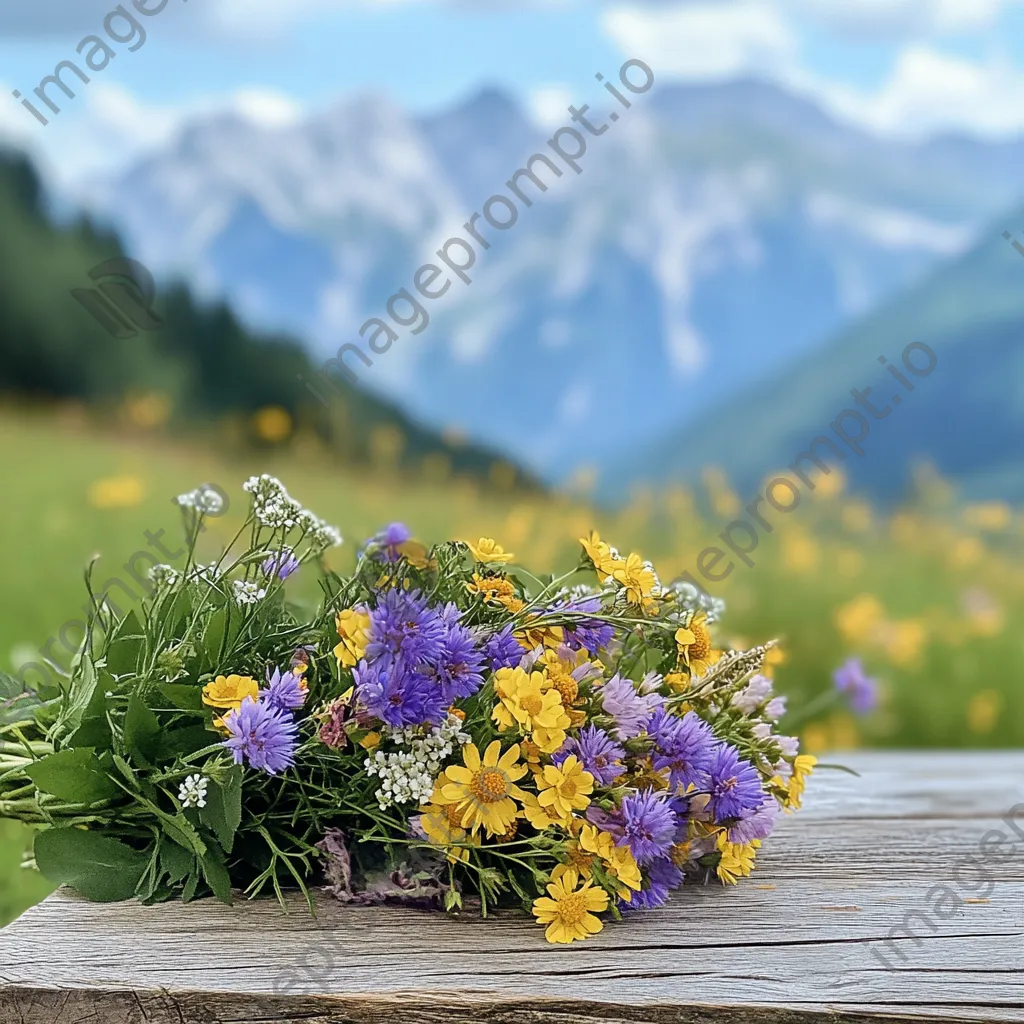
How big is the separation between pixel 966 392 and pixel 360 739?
3.02 metres

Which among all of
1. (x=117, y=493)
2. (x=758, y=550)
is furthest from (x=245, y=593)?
(x=758, y=550)

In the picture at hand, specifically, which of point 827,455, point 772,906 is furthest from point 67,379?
point 772,906

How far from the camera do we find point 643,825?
2.46ft

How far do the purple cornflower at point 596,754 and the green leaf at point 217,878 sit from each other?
25 cm

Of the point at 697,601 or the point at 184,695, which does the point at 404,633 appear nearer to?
the point at 184,695

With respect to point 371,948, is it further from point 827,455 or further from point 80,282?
point 80,282

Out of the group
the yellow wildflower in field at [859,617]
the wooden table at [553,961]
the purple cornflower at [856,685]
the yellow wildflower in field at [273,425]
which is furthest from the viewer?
the yellow wildflower in field at [273,425]

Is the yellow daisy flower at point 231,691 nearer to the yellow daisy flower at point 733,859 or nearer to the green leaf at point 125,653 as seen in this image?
the green leaf at point 125,653

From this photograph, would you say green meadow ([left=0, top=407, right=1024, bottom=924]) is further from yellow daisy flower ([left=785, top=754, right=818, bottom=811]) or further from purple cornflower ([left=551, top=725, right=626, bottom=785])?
purple cornflower ([left=551, top=725, right=626, bottom=785])

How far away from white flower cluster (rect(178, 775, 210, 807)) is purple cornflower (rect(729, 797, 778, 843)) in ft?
1.24

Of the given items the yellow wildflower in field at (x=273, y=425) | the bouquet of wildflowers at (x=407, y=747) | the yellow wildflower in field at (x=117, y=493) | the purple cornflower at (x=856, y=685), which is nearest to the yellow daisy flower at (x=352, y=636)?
the bouquet of wildflowers at (x=407, y=747)

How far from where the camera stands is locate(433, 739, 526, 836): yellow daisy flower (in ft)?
2.41

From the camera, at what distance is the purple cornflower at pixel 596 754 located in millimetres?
765

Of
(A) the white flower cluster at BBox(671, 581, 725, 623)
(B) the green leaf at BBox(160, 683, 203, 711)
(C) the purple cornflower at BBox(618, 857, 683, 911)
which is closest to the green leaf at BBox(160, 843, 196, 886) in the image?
(B) the green leaf at BBox(160, 683, 203, 711)
